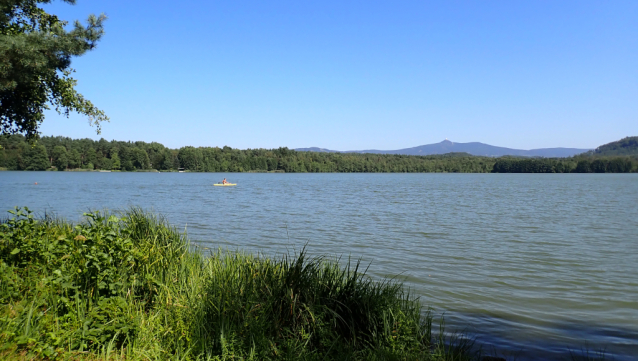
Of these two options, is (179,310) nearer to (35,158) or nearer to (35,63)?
(35,63)

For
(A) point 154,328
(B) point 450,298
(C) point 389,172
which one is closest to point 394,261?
(B) point 450,298

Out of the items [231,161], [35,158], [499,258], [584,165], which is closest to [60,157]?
[35,158]

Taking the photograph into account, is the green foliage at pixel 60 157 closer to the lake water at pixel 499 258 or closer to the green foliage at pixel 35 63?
the lake water at pixel 499 258

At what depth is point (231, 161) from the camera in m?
158

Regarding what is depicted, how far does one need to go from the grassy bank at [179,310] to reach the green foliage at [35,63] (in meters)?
2.35

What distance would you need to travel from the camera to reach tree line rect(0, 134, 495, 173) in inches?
4449

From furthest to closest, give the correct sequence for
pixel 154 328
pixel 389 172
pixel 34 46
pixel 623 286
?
pixel 389 172 < pixel 623 286 < pixel 34 46 < pixel 154 328

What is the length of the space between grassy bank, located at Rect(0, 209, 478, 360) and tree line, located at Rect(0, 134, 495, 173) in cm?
10081

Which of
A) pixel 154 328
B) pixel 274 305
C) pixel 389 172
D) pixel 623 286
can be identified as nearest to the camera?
pixel 154 328

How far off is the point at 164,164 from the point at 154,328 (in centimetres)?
14727

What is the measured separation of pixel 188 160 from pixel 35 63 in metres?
148

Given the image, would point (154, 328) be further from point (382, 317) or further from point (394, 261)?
point (394, 261)

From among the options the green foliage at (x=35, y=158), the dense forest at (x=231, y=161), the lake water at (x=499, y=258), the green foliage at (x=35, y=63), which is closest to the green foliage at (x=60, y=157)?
the dense forest at (x=231, y=161)

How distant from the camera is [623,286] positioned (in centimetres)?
1043
